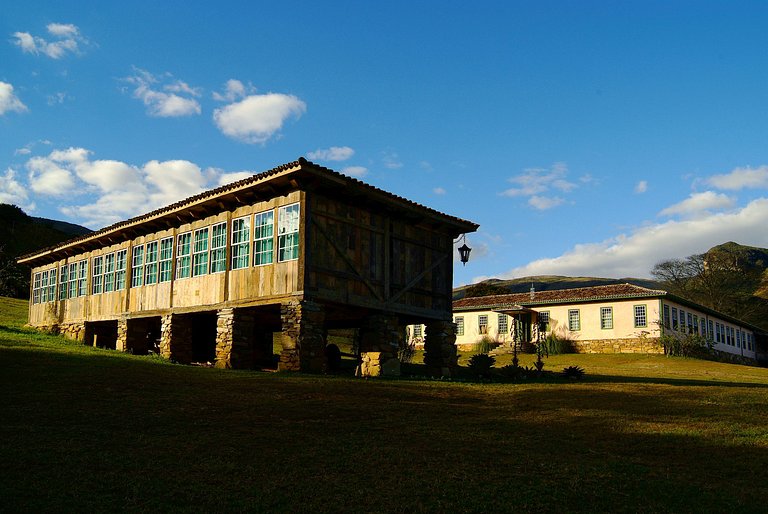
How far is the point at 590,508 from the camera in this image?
28.8 ft

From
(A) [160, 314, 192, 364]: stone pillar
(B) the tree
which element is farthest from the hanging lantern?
(B) the tree

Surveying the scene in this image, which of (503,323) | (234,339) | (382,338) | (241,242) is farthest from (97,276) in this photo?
(503,323)

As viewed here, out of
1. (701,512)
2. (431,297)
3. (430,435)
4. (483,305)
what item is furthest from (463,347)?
(701,512)

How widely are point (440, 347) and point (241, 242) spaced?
799cm

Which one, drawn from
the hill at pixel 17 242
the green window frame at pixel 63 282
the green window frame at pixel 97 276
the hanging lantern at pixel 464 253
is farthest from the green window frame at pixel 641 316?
the hill at pixel 17 242

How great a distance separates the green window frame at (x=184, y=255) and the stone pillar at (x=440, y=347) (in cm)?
872

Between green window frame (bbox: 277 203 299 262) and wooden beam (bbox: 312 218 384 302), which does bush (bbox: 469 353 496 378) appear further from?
green window frame (bbox: 277 203 299 262)

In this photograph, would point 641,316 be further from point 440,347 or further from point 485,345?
point 440,347

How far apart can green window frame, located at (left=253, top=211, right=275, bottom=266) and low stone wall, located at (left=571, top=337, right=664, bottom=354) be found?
1098 inches

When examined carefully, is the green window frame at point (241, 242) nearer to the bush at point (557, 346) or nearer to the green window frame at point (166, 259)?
the green window frame at point (166, 259)

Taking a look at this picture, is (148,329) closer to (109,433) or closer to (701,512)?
(109,433)

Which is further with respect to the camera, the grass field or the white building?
the white building

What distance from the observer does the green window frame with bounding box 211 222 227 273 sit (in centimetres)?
2294

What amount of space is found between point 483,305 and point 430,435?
119 ft
